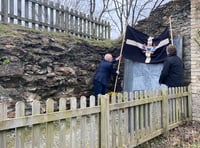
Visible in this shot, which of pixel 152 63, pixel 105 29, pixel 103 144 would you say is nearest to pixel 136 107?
pixel 103 144

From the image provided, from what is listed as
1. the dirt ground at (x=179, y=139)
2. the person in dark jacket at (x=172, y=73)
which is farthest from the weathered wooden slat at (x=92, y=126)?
the person in dark jacket at (x=172, y=73)

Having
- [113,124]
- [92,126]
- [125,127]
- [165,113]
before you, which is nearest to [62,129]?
[92,126]

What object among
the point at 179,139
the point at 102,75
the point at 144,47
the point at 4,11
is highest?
the point at 4,11

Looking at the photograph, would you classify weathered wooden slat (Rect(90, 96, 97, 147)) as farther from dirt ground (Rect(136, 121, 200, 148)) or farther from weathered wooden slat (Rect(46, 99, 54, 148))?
dirt ground (Rect(136, 121, 200, 148))

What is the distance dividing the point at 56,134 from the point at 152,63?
5.12 metres

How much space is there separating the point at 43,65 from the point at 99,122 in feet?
10.9

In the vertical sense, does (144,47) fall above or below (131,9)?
below

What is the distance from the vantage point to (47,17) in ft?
25.0

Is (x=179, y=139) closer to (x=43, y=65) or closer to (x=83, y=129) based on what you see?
(x=83, y=129)

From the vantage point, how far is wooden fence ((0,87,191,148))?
247cm

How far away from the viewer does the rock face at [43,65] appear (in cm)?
558

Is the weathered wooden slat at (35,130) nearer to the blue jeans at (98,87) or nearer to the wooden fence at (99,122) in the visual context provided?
the wooden fence at (99,122)

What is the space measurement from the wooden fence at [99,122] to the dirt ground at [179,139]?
0.14 m

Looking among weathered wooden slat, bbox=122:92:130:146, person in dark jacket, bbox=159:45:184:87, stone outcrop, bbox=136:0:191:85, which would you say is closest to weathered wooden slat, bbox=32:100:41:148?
weathered wooden slat, bbox=122:92:130:146
